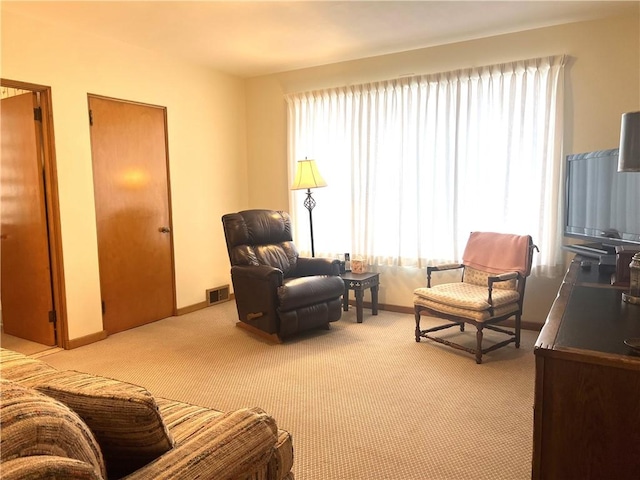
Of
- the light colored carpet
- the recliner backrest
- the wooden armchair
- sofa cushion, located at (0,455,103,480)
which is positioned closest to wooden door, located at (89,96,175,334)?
the light colored carpet

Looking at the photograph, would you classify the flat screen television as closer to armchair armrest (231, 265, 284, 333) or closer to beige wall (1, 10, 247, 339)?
armchair armrest (231, 265, 284, 333)

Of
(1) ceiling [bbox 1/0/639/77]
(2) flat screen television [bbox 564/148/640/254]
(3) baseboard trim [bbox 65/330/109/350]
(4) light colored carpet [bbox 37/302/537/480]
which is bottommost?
(4) light colored carpet [bbox 37/302/537/480]

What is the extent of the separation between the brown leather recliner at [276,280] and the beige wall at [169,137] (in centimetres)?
95

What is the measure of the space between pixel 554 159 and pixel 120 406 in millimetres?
3787

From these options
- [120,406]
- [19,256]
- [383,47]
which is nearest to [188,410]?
[120,406]

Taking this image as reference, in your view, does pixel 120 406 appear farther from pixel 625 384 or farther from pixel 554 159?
pixel 554 159

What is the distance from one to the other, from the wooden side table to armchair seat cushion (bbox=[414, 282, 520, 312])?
0.68 metres

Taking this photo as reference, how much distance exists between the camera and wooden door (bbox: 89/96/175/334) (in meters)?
4.05

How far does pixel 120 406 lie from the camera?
1.02m

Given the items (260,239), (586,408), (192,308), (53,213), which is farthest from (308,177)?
(586,408)

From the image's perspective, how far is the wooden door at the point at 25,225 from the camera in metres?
3.71

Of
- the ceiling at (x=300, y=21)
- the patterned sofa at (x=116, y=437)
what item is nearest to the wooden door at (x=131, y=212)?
the ceiling at (x=300, y=21)

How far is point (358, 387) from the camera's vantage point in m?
2.97

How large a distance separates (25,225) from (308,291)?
2390mm
